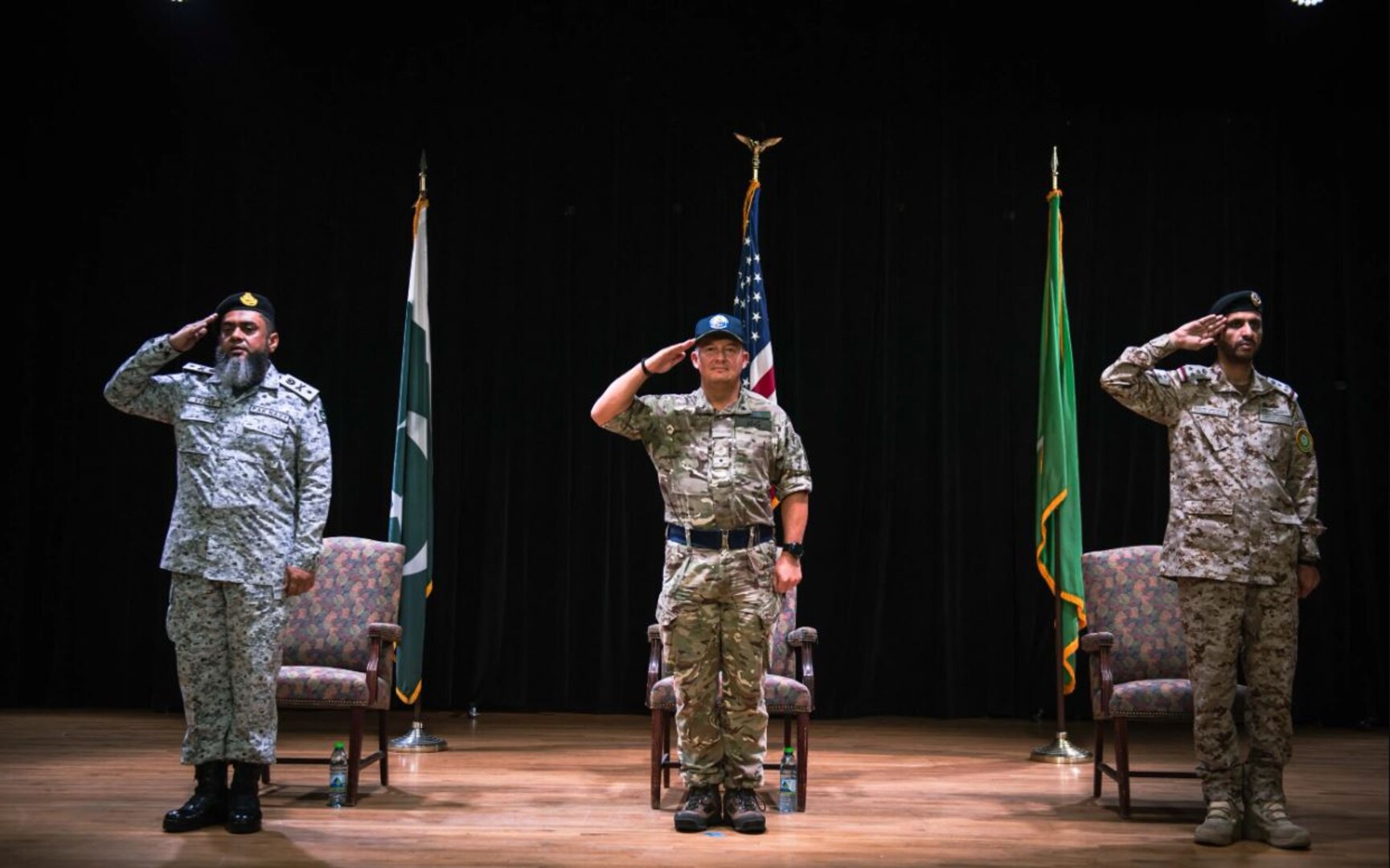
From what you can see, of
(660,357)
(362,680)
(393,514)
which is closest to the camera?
(660,357)

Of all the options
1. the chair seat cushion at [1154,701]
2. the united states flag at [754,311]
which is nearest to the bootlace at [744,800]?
the chair seat cushion at [1154,701]

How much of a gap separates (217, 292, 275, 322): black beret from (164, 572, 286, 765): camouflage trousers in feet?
2.92

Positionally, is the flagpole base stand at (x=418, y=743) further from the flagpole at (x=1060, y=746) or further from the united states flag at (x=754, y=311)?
the flagpole at (x=1060, y=746)

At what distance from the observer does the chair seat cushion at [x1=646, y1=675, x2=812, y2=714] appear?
4488 millimetres

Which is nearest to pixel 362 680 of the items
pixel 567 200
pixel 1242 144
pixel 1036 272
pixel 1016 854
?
pixel 1016 854

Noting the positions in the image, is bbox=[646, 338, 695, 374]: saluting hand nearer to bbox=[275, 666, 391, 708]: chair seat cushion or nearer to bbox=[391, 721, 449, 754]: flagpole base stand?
bbox=[275, 666, 391, 708]: chair seat cushion

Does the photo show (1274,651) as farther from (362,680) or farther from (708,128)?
(708,128)

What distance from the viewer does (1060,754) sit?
5922 mm

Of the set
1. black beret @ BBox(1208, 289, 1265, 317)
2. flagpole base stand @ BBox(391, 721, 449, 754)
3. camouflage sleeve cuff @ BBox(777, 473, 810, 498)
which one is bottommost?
flagpole base stand @ BBox(391, 721, 449, 754)

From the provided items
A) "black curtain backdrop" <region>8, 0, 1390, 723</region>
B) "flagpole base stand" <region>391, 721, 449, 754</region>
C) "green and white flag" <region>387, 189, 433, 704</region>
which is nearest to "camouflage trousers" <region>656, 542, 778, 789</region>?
"flagpole base stand" <region>391, 721, 449, 754</region>

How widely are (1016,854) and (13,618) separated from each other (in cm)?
633

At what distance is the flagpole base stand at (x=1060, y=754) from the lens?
5.90 meters

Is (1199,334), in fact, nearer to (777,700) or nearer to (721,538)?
(721,538)

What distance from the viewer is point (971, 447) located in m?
7.63
